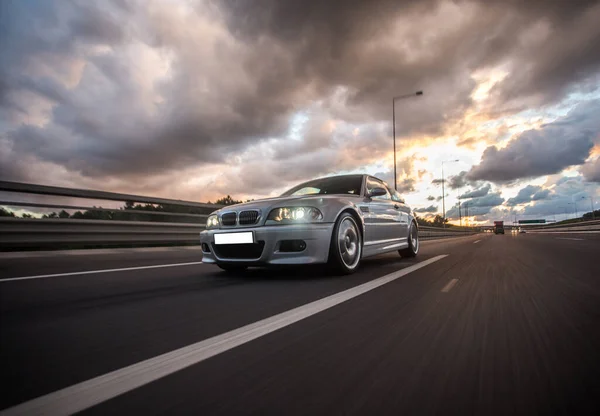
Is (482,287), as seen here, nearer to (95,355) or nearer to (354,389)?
(354,389)

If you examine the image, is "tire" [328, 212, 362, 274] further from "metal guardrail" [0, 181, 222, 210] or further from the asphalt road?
"metal guardrail" [0, 181, 222, 210]

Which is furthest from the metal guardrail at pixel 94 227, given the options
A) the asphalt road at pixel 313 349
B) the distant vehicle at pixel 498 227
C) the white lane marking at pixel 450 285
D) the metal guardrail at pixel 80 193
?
the distant vehicle at pixel 498 227

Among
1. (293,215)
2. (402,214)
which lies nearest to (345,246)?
(293,215)

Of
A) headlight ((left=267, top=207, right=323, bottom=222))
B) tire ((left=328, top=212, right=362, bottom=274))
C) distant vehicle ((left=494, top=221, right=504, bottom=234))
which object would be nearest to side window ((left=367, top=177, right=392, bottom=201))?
tire ((left=328, top=212, right=362, bottom=274))

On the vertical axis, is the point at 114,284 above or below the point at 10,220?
below

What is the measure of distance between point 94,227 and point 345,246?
6.00 meters

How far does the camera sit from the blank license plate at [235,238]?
4.04 metres

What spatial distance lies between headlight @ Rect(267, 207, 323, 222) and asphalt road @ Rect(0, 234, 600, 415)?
3.31 ft

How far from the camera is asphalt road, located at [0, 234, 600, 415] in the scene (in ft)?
3.71

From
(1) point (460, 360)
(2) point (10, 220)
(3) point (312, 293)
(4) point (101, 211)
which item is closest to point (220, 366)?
(1) point (460, 360)

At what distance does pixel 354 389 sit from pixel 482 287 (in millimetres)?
2550

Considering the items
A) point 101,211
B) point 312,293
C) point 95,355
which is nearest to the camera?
point 95,355

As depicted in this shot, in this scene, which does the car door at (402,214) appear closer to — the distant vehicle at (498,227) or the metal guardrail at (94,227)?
the metal guardrail at (94,227)

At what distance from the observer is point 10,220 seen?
20.9ft
